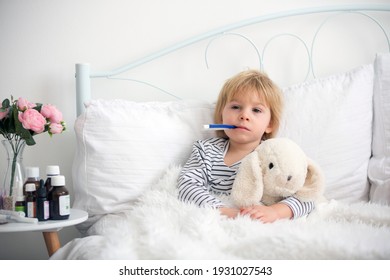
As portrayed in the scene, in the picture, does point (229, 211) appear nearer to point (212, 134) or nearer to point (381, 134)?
point (212, 134)

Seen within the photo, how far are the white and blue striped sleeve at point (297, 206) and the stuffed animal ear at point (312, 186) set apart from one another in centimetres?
1

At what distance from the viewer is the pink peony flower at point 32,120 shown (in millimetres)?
1213

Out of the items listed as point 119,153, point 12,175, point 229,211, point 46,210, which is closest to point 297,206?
point 229,211

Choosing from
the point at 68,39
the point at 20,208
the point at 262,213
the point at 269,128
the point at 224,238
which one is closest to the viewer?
the point at 224,238

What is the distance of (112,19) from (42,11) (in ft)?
0.82

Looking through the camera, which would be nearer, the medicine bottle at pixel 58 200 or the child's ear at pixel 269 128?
the medicine bottle at pixel 58 200

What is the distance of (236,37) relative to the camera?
164cm

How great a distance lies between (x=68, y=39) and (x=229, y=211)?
909 millimetres

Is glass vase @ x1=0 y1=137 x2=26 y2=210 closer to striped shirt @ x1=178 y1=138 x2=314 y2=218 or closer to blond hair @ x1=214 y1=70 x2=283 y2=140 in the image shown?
striped shirt @ x1=178 y1=138 x2=314 y2=218

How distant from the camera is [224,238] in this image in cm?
94

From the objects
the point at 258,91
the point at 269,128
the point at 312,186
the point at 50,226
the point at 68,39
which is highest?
the point at 68,39

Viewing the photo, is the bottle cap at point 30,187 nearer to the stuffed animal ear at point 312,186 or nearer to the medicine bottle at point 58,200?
the medicine bottle at point 58,200

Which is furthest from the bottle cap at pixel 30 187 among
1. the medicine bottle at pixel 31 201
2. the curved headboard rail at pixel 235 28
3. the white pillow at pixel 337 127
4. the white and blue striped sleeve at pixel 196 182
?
the white pillow at pixel 337 127

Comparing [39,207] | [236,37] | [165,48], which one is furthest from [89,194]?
[236,37]
